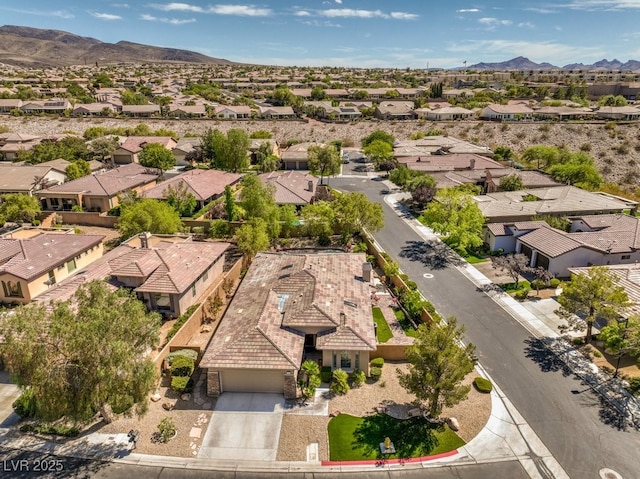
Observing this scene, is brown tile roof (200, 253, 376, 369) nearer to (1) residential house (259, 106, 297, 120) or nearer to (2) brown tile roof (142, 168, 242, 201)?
(2) brown tile roof (142, 168, 242, 201)

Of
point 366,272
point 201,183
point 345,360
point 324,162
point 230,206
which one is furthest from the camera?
point 324,162

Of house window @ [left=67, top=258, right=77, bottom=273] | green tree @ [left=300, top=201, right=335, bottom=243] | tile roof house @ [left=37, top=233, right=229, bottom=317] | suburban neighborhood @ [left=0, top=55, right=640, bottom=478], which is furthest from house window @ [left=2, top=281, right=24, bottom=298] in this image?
green tree @ [left=300, top=201, right=335, bottom=243]

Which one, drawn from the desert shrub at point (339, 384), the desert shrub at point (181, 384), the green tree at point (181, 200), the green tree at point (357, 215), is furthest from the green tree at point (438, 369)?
the green tree at point (181, 200)

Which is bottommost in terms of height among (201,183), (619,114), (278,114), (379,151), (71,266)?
(71,266)

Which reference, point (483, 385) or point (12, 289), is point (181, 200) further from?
point (483, 385)

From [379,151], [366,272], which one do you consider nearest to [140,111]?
[379,151]

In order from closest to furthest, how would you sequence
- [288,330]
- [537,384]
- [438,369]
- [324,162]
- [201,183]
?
[438,369]
[537,384]
[288,330]
[201,183]
[324,162]
